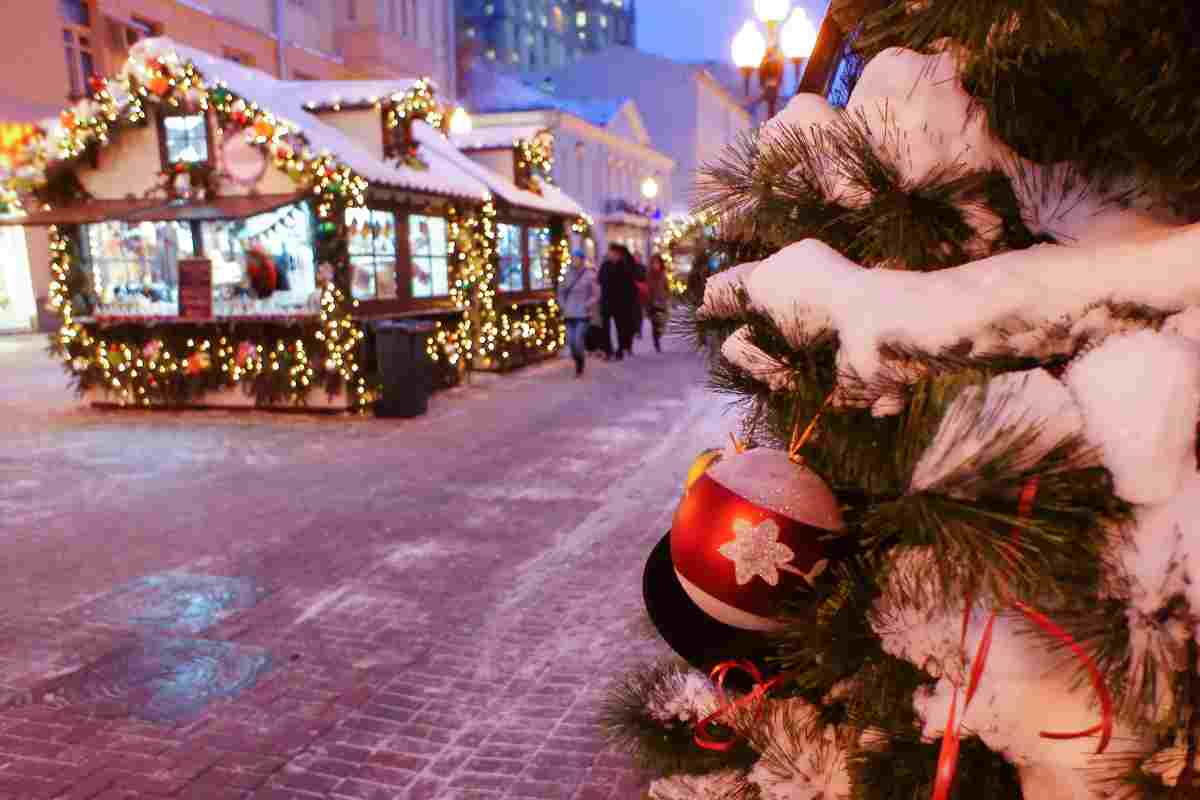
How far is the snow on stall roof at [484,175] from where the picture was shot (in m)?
13.8

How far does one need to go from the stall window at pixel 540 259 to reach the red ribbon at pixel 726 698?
580 inches

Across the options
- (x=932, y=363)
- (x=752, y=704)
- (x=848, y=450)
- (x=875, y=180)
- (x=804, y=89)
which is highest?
(x=804, y=89)

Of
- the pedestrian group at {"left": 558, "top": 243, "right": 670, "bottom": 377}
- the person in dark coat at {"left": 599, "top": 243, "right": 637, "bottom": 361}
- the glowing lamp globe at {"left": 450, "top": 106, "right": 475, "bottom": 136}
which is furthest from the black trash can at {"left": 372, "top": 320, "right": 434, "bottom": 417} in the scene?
the glowing lamp globe at {"left": 450, "top": 106, "right": 475, "bottom": 136}

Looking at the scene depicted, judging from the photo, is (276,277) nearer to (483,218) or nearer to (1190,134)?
(483,218)

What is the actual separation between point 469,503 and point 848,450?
18.5 feet

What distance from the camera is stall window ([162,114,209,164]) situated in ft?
34.3

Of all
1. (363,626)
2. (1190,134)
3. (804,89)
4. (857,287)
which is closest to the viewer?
(1190,134)

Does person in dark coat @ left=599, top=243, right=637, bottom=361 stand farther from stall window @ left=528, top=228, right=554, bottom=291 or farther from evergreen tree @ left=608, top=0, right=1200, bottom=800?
evergreen tree @ left=608, top=0, right=1200, bottom=800

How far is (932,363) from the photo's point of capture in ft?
3.93

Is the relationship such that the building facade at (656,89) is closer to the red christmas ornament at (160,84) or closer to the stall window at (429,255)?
the stall window at (429,255)

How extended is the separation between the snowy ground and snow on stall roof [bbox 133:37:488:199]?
127 inches

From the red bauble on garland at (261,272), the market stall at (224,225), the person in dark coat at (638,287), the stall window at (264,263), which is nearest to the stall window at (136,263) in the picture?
the market stall at (224,225)

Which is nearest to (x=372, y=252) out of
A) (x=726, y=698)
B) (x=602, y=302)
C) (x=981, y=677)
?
(x=602, y=302)

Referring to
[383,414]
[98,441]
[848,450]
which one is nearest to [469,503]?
[383,414]
